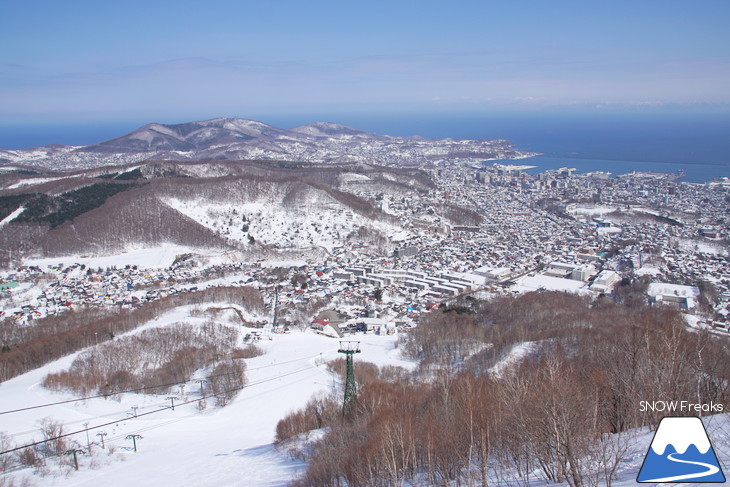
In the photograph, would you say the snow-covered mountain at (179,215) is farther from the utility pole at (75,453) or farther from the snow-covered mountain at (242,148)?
the snow-covered mountain at (242,148)

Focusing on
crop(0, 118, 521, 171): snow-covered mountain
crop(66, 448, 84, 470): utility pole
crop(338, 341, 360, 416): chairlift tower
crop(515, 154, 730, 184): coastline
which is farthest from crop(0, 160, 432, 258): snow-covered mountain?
crop(515, 154, 730, 184): coastline

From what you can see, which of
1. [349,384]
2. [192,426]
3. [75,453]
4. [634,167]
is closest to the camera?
[75,453]

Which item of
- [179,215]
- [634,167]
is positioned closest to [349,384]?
[179,215]

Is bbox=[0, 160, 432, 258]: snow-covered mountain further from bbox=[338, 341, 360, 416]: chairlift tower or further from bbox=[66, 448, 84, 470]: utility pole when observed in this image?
bbox=[66, 448, 84, 470]: utility pole

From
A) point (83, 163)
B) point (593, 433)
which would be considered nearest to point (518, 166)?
point (83, 163)

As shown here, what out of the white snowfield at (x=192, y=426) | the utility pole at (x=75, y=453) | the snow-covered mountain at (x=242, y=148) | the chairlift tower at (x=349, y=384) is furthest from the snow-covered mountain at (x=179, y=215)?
the snow-covered mountain at (x=242, y=148)

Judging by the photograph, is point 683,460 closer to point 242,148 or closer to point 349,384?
point 349,384
